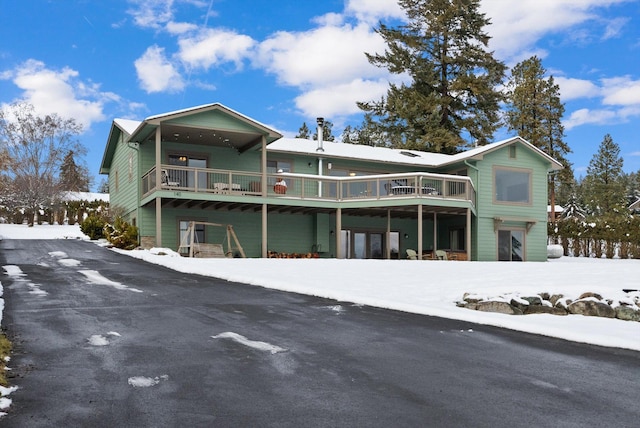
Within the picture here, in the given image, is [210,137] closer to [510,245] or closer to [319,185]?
[319,185]

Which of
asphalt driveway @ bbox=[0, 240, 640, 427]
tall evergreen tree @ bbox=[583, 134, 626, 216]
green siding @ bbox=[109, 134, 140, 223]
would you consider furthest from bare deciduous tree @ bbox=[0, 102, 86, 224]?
tall evergreen tree @ bbox=[583, 134, 626, 216]

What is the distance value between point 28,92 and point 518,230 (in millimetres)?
37849

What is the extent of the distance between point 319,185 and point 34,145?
28634mm

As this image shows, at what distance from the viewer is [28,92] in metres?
44.1

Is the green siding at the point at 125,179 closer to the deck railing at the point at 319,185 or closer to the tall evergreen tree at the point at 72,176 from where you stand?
the deck railing at the point at 319,185

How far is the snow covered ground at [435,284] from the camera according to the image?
943cm

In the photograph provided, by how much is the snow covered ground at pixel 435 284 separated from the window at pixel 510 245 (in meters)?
9.32

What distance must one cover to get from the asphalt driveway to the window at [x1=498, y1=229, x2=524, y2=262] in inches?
735

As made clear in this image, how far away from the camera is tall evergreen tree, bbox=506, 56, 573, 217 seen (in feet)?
150

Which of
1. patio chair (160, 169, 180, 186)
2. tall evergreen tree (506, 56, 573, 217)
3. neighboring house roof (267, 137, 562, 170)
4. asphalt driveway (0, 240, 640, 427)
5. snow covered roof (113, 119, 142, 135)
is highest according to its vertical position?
tall evergreen tree (506, 56, 573, 217)

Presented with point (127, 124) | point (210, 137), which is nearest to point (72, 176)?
point (127, 124)

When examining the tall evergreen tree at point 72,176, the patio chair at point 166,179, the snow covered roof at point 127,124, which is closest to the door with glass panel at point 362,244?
the patio chair at point 166,179

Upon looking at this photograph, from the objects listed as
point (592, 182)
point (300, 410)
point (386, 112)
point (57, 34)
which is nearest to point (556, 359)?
point (300, 410)

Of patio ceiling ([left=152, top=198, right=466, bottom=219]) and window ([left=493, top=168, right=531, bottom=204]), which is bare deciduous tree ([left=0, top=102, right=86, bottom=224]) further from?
window ([left=493, top=168, right=531, bottom=204])
